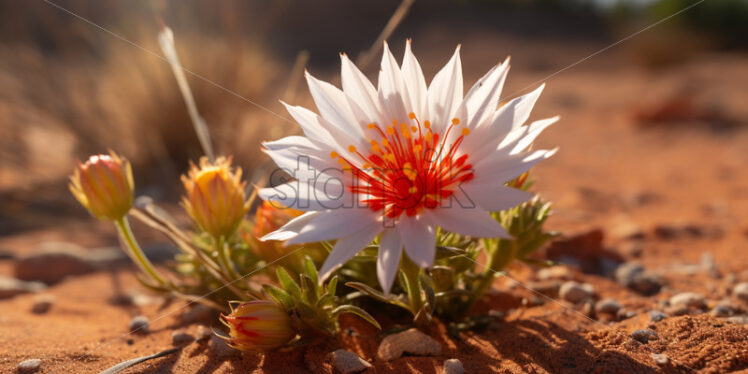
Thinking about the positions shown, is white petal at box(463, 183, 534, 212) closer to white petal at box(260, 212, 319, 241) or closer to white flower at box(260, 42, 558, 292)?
white flower at box(260, 42, 558, 292)

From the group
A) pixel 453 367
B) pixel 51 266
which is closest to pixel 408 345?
pixel 453 367

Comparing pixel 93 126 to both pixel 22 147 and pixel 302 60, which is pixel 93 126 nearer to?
pixel 22 147

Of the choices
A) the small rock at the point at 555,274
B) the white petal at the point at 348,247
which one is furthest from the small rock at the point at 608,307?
the white petal at the point at 348,247

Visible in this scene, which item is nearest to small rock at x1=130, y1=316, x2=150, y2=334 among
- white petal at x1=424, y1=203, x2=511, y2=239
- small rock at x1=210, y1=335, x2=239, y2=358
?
small rock at x1=210, y1=335, x2=239, y2=358

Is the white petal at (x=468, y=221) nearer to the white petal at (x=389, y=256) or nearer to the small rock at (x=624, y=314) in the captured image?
the white petal at (x=389, y=256)

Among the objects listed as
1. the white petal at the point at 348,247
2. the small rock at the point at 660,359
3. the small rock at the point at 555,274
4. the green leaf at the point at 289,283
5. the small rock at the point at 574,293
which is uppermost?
the white petal at the point at 348,247
